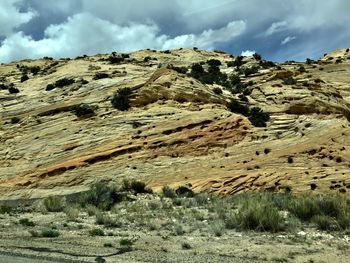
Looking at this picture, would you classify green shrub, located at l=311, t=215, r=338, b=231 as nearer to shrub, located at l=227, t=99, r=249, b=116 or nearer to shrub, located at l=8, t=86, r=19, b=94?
shrub, located at l=227, t=99, r=249, b=116

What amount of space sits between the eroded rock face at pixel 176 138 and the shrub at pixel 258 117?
0.51m

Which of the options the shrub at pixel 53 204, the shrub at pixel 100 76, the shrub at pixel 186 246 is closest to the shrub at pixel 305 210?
the shrub at pixel 186 246

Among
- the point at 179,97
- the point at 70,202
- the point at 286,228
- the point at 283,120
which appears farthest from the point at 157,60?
the point at 286,228

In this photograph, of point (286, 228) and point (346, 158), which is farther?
point (346, 158)

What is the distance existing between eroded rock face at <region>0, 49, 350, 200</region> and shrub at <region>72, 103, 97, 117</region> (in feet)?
1.61

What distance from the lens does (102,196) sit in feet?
85.5

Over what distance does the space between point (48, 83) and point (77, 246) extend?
34.0 m

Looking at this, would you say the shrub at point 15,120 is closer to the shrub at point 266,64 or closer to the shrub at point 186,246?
the shrub at point 266,64

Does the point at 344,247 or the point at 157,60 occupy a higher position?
the point at 157,60

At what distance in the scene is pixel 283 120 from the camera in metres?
33.9

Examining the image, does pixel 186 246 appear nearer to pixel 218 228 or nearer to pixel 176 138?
pixel 218 228

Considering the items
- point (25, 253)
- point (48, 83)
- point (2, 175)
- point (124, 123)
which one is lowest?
point (25, 253)

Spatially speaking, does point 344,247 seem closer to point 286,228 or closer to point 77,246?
point 286,228

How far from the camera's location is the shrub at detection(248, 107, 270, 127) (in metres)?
33.4
